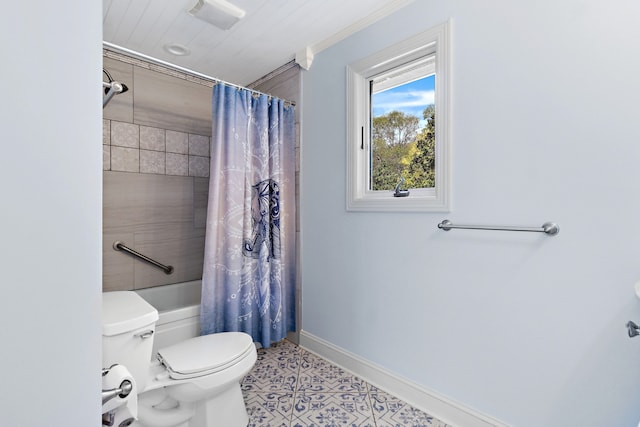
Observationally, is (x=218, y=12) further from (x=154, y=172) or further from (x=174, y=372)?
(x=174, y=372)

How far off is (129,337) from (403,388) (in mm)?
1406

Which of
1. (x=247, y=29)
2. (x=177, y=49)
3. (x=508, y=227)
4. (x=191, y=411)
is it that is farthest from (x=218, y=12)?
(x=191, y=411)

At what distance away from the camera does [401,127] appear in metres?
1.92

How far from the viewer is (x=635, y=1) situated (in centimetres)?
113

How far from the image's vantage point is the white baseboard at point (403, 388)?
152 cm

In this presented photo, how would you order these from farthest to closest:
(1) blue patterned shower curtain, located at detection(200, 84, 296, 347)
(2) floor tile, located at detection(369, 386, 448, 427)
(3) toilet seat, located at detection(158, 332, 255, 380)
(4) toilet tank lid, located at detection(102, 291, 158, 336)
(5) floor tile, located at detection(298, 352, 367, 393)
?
(1) blue patterned shower curtain, located at detection(200, 84, 296, 347) < (5) floor tile, located at detection(298, 352, 367, 393) < (2) floor tile, located at detection(369, 386, 448, 427) < (3) toilet seat, located at detection(158, 332, 255, 380) < (4) toilet tank lid, located at detection(102, 291, 158, 336)

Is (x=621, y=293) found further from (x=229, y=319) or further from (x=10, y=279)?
(x=229, y=319)

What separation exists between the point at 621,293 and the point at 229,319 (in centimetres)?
194

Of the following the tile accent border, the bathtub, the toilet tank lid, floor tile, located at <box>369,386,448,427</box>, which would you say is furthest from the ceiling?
floor tile, located at <box>369,386,448,427</box>

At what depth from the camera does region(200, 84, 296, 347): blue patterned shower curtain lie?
2.04 metres

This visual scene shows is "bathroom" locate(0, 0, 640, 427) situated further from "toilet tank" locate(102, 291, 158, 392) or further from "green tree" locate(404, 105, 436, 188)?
"toilet tank" locate(102, 291, 158, 392)

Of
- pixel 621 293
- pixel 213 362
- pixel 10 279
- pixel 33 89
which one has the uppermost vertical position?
pixel 33 89

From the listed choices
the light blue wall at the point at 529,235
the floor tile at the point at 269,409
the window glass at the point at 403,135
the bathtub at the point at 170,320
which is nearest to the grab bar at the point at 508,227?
the light blue wall at the point at 529,235

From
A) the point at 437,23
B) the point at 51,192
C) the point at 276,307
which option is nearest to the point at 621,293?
the point at 437,23
